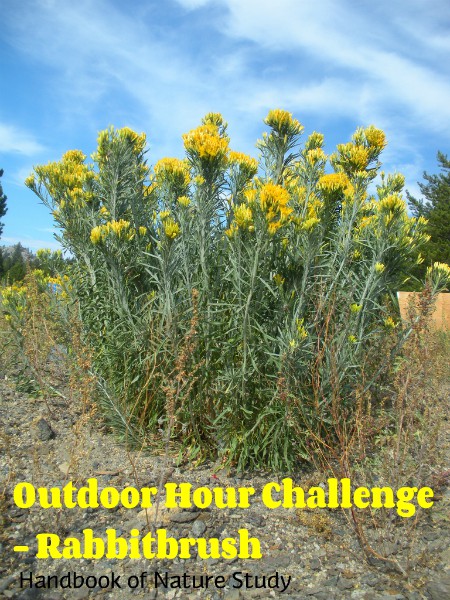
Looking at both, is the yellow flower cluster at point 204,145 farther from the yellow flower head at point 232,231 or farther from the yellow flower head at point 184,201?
the yellow flower head at point 232,231

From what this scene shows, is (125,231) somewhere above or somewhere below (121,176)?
below

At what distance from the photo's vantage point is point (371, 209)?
4.05m

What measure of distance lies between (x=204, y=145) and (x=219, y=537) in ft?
6.95

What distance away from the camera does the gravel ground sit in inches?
85.8

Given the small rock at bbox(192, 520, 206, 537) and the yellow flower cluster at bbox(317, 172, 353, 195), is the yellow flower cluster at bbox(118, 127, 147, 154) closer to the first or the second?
the yellow flower cluster at bbox(317, 172, 353, 195)

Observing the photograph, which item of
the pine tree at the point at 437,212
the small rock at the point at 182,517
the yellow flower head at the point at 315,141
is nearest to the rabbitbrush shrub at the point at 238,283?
A: the yellow flower head at the point at 315,141

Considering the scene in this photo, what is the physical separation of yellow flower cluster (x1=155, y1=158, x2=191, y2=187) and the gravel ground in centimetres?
162

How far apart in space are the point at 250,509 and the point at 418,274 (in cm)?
1903

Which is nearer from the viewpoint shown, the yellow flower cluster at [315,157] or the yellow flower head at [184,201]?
the yellow flower head at [184,201]

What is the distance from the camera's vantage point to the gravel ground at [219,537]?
7.15 feet

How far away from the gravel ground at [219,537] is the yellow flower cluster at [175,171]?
1.62 meters

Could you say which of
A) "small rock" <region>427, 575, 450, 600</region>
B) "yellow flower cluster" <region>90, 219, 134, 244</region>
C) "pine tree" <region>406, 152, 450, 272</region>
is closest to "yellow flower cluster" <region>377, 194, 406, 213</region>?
"yellow flower cluster" <region>90, 219, 134, 244</region>

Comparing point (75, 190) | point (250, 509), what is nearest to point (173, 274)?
point (75, 190)

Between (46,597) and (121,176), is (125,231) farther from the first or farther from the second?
(46,597)
